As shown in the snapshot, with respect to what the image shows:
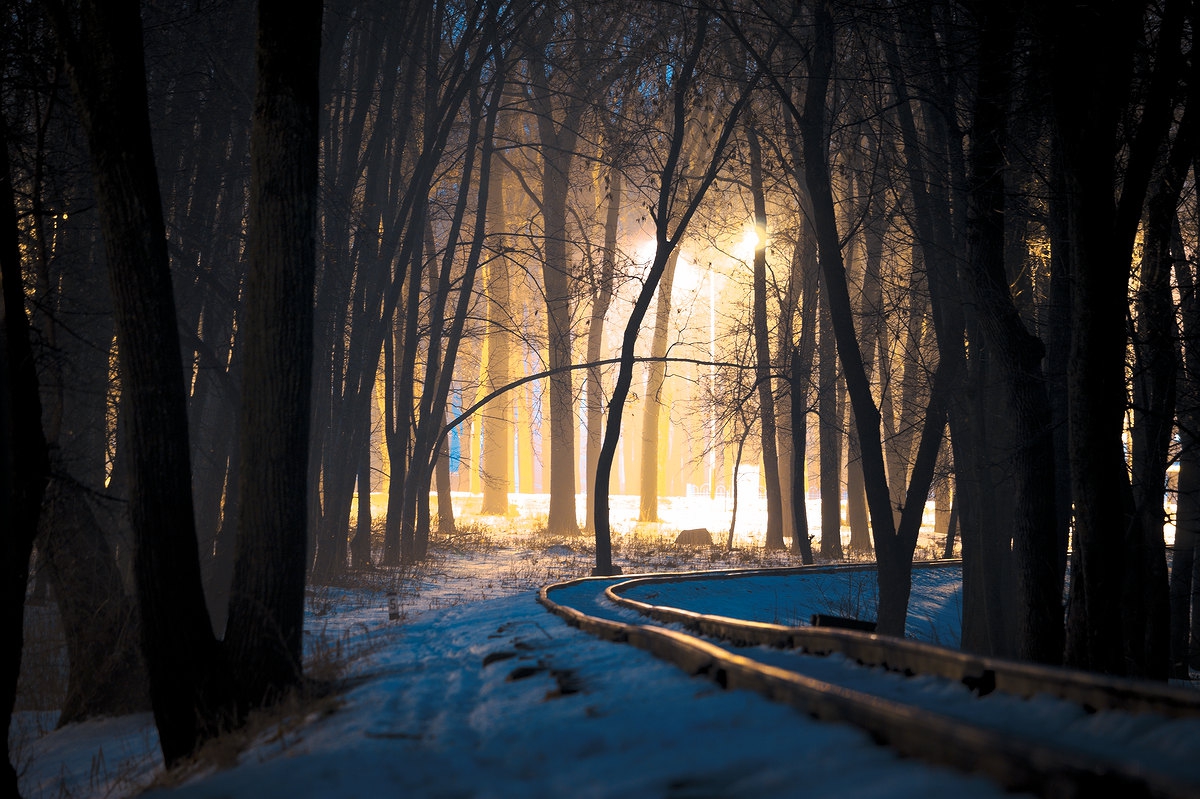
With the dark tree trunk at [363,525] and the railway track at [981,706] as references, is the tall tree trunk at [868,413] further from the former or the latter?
the dark tree trunk at [363,525]

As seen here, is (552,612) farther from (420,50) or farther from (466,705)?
(420,50)

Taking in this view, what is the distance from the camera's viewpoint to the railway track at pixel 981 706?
2428 millimetres

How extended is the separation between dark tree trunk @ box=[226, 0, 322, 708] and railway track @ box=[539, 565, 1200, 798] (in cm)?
260

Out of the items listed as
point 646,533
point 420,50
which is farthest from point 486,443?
point 420,50

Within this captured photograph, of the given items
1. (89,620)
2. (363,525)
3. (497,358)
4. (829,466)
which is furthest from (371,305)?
(497,358)

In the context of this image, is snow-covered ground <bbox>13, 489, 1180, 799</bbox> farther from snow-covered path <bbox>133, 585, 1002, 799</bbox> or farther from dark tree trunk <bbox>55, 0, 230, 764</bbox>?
dark tree trunk <bbox>55, 0, 230, 764</bbox>

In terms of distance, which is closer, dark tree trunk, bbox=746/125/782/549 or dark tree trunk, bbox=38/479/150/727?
dark tree trunk, bbox=38/479/150/727

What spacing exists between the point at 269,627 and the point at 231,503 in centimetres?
670

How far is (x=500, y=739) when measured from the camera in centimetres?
435

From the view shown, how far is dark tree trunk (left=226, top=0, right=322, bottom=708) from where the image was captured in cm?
632

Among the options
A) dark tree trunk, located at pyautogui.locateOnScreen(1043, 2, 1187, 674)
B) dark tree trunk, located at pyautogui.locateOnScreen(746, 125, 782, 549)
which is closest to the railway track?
dark tree trunk, located at pyautogui.locateOnScreen(1043, 2, 1187, 674)

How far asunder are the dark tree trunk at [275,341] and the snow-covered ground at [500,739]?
30.6 inches

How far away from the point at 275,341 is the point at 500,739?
3.36m

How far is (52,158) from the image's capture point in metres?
12.0
